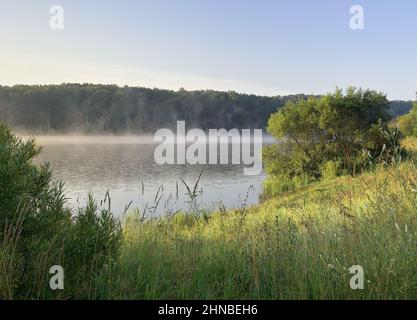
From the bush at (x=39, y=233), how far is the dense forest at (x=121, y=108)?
60.3 meters

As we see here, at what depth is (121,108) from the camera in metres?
78.2

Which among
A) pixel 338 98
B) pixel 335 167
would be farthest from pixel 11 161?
pixel 338 98

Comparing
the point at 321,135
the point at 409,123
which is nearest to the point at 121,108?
the point at 409,123

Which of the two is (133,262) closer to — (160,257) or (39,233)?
(160,257)

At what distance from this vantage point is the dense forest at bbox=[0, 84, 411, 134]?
6875 centimetres

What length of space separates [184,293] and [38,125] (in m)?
75.2

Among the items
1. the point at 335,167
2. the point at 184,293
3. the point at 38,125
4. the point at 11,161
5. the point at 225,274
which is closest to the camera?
the point at 11,161

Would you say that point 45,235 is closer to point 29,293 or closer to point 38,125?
point 29,293

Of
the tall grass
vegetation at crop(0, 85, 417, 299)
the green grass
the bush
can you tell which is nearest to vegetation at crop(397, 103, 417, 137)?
the green grass

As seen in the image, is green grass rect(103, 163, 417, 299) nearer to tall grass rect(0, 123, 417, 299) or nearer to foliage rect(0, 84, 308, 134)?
tall grass rect(0, 123, 417, 299)

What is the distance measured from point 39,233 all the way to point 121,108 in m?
76.8

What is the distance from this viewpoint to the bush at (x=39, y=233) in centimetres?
325

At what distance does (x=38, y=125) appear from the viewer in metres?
72.6

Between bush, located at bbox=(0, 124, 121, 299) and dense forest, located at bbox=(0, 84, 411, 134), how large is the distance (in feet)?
198
